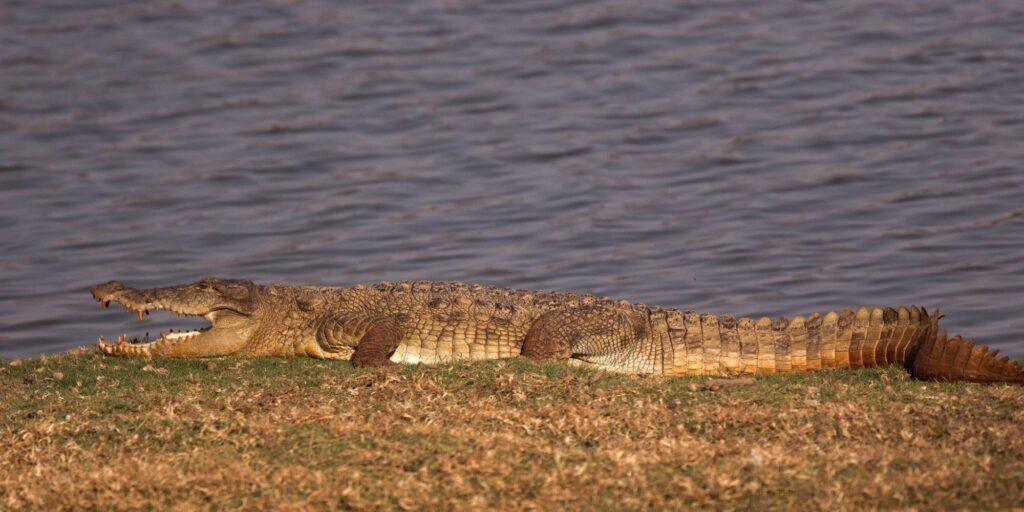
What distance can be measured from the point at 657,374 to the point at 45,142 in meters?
12.2

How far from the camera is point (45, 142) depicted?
669 inches

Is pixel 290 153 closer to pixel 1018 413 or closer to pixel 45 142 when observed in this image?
pixel 45 142

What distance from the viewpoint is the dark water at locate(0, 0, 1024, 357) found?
469 inches

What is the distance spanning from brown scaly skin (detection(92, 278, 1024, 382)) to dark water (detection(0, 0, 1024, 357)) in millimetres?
2560

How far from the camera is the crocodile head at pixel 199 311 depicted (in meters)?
7.64

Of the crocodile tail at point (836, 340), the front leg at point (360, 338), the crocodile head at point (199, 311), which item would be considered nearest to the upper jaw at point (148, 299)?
the crocodile head at point (199, 311)

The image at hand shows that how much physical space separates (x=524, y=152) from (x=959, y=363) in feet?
31.8

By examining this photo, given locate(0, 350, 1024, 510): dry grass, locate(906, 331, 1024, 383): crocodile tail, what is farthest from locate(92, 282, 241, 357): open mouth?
locate(906, 331, 1024, 383): crocodile tail

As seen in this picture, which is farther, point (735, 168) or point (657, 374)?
point (735, 168)

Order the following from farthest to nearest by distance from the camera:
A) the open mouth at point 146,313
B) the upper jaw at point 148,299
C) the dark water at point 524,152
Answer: the dark water at point 524,152 → the upper jaw at point 148,299 → the open mouth at point 146,313

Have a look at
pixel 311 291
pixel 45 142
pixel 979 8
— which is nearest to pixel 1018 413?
pixel 311 291

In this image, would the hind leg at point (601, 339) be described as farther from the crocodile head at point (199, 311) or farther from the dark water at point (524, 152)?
the dark water at point (524, 152)

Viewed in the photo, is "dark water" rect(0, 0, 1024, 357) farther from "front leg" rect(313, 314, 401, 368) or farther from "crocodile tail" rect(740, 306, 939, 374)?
"front leg" rect(313, 314, 401, 368)

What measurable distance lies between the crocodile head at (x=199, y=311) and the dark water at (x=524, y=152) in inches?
125
